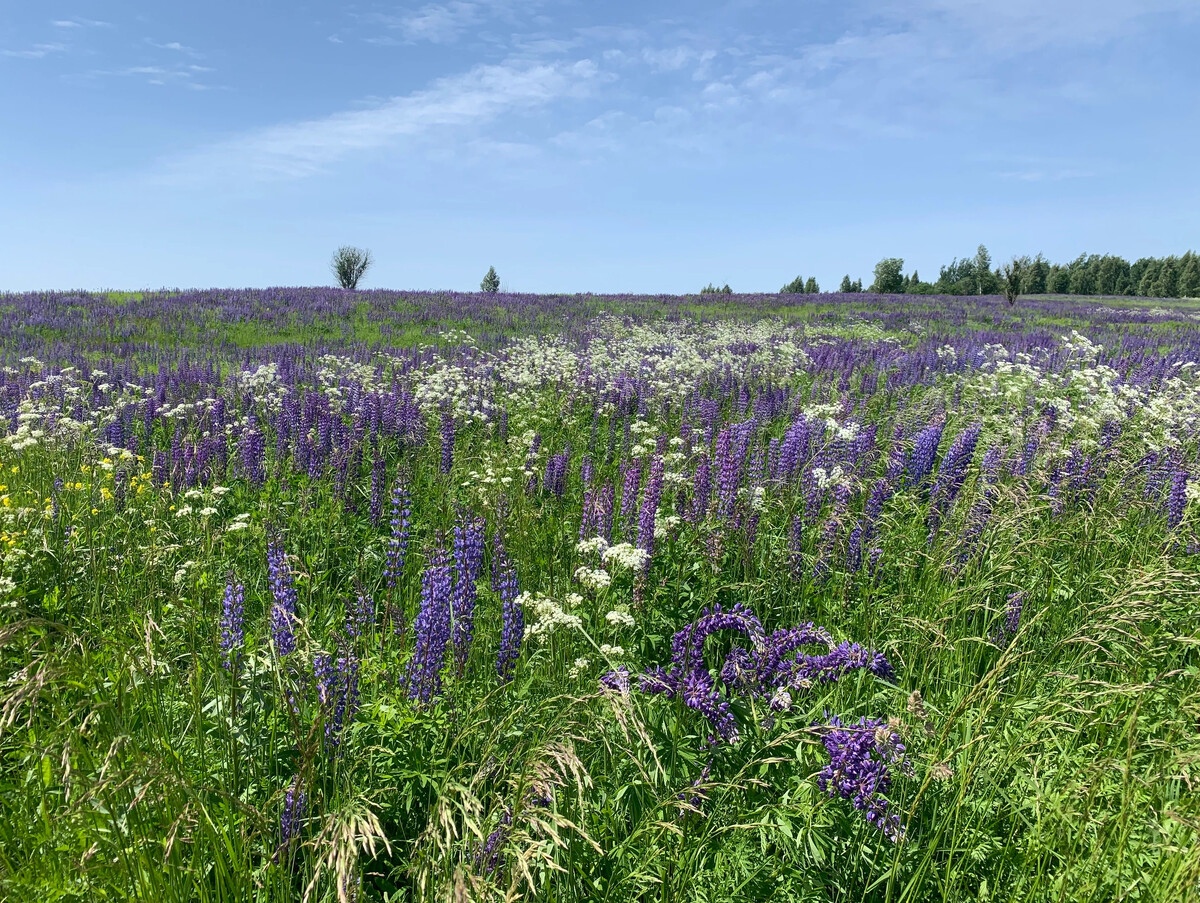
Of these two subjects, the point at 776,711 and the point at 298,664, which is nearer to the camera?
the point at 298,664

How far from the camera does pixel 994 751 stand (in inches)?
121

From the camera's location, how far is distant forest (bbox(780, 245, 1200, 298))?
2842 inches

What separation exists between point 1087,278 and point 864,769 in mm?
108267

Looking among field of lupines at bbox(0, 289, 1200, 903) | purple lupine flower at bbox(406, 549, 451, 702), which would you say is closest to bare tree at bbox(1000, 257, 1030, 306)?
field of lupines at bbox(0, 289, 1200, 903)

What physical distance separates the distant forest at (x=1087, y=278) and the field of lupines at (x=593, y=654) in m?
67.5

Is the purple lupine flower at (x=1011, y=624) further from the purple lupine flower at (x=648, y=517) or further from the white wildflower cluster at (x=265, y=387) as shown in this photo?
the white wildflower cluster at (x=265, y=387)

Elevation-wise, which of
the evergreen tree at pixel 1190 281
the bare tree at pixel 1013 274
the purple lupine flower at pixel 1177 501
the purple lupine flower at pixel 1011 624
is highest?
the evergreen tree at pixel 1190 281

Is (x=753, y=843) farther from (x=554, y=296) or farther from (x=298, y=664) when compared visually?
(x=554, y=296)

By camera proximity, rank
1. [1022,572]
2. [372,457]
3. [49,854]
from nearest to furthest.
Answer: [49,854] → [1022,572] → [372,457]

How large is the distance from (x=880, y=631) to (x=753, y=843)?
187 cm

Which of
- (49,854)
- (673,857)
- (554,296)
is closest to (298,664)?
(49,854)

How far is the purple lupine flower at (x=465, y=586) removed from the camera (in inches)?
129

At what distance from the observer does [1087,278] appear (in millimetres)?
87438

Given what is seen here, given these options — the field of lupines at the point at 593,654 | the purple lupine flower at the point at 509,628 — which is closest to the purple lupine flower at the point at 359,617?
the field of lupines at the point at 593,654
